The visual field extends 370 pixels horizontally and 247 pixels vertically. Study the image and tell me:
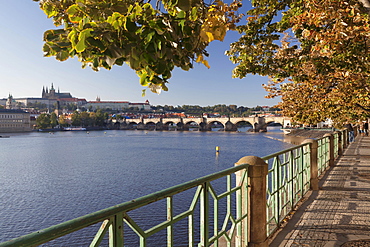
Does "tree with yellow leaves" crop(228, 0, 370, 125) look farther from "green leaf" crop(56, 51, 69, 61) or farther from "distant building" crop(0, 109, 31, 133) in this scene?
"distant building" crop(0, 109, 31, 133)

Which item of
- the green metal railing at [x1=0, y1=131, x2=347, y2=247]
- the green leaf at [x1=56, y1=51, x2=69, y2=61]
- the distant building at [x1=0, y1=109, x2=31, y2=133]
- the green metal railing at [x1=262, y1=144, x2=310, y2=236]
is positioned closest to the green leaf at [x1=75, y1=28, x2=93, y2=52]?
the green leaf at [x1=56, y1=51, x2=69, y2=61]

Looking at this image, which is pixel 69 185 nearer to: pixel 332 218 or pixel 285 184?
pixel 285 184

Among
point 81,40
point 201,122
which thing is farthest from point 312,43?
point 201,122

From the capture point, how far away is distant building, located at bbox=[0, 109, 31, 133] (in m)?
139

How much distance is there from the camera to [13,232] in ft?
50.4

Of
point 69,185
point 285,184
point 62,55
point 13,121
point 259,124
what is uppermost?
point 62,55

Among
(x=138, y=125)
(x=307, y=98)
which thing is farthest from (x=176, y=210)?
(x=138, y=125)

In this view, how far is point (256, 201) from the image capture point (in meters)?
4.38

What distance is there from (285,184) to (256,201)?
81.5 inches

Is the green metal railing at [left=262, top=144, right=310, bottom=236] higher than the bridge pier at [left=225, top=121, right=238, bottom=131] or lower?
higher

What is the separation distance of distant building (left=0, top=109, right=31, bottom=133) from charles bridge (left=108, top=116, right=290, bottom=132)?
147ft

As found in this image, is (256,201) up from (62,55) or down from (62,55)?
down

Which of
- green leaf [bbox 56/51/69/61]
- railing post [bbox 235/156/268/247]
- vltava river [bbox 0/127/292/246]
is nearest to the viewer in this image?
green leaf [bbox 56/51/69/61]

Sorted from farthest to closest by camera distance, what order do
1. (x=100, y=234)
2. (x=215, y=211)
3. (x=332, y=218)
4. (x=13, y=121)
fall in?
(x=13, y=121) → (x=332, y=218) → (x=215, y=211) → (x=100, y=234)
